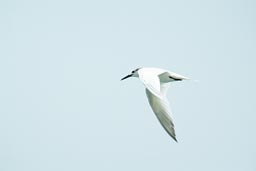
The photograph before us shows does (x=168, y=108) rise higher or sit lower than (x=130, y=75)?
lower

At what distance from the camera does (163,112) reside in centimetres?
1505

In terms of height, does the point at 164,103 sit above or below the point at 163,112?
above

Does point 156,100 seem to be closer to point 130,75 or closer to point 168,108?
point 168,108

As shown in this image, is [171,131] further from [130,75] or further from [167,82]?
[130,75]

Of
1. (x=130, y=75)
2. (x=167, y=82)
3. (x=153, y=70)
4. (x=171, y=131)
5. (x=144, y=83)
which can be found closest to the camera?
(x=144, y=83)

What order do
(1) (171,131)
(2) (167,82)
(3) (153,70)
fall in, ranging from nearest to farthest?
(3) (153,70), (1) (171,131), (2) (167,82)

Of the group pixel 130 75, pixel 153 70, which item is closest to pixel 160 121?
pixel 153 70

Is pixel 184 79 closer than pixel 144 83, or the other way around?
pixel 144 83

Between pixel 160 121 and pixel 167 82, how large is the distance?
119 cm

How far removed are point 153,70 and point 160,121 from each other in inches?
77.5

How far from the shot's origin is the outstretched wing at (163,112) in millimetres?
14547

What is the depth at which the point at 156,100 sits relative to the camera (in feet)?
50.9

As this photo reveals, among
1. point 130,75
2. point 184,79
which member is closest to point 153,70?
point 184,79

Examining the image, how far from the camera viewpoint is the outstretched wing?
14547 mm
